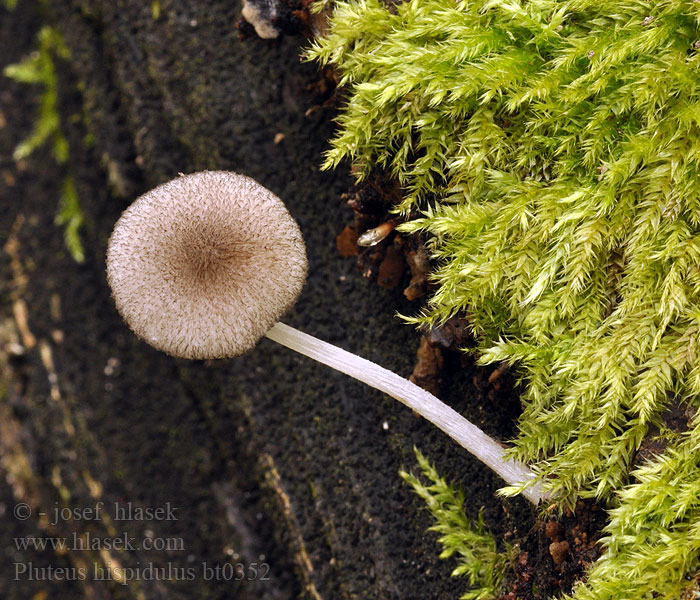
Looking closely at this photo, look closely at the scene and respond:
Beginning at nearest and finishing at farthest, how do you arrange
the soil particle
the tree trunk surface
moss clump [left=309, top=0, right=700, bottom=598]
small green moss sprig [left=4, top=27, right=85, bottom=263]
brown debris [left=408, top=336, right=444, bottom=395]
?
moss clump [left=309, top=0, right=700, bottom=598]
the soil particle
brown debris [left=408, top=336, right=444, bottom=395]
the tree trunk surface
small green moss sprig [left=4, top=27, right=85, bottom=263]

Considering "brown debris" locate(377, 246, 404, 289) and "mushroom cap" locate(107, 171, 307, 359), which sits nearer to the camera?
"mushroom cap" locate(107, 171, 307, 359)

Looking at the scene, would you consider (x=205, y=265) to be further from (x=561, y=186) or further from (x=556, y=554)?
(x=556, y=554)

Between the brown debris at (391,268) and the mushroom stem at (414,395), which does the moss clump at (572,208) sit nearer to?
the mushroom stem at (414,395)

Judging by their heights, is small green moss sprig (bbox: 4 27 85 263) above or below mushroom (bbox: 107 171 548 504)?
below

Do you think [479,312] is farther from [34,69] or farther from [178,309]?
[34,69]

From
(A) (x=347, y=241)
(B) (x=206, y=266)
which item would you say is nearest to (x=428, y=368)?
(A) (x=347, y=241)

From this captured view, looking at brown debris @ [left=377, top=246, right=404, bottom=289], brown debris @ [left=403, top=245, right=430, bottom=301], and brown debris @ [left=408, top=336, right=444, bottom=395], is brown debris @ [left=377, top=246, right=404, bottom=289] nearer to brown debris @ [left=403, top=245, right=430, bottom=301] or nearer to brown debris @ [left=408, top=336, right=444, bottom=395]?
brown debris @ [left=403, top=245, right=430, bottom=301]

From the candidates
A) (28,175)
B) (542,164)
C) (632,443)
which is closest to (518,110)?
(542,164)

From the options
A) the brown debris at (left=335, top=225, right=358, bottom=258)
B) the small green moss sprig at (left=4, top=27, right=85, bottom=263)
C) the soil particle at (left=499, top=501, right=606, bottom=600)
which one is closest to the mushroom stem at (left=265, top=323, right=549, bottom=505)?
the soil particle at (left=499, top=501, right=606, bottom=600)
